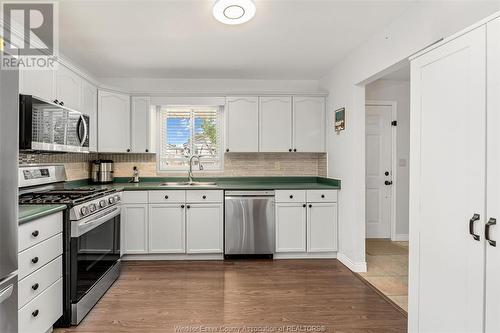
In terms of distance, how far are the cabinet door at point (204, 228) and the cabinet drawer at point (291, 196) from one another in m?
0.75

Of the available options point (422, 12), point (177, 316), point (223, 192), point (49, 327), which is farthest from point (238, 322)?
point (422, 12)

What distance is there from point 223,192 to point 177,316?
5.30 feet

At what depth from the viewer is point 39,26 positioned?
2572 mm

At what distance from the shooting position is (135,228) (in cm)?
362

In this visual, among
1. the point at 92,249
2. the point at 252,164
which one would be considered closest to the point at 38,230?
the point at 92,249

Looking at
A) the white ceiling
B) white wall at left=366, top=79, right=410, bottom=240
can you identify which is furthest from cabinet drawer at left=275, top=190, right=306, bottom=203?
white wall at left=366, top=79, right=410, bottom=240

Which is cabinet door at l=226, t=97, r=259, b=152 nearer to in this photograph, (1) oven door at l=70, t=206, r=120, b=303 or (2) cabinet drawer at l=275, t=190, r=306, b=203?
(2) cabinet drawer at l=275, t=190, r=306, b=203

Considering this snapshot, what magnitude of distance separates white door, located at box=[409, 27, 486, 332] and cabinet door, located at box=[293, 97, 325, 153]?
2.35 meters

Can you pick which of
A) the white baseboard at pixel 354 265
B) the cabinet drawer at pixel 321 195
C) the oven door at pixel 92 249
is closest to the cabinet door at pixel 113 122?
the oven door at pixel 92 249

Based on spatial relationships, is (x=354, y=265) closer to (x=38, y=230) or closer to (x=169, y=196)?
(x=169, y=196)

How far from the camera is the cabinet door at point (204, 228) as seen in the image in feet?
12.0

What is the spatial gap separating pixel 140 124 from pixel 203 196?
134 centimetres

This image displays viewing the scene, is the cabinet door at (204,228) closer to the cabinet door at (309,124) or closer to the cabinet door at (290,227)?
the cabinet door at (290,227)

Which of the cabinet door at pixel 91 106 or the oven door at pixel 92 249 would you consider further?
the cabinet door at pixel 91 106
